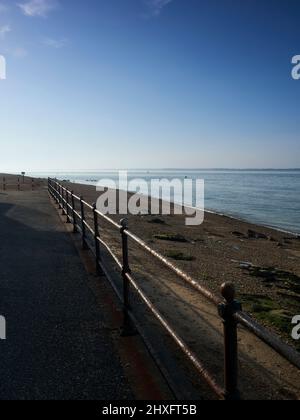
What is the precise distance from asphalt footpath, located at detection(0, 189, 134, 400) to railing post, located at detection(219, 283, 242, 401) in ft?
3.90

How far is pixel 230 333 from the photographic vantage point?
2.56m

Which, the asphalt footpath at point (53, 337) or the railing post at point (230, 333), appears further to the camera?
the asphalt footpath at point (53, 337)

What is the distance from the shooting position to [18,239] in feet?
37.4

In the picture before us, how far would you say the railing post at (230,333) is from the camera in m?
2.47

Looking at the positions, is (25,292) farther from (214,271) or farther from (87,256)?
(214,271)

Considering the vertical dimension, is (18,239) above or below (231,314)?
below

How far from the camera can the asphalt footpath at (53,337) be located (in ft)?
12.1

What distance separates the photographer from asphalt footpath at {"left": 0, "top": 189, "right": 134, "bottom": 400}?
3699mm

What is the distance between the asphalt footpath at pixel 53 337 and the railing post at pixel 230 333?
1189 millimetres

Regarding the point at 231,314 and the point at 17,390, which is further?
the point at 17,390

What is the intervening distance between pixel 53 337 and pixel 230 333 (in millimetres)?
2877

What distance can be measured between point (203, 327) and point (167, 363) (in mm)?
1653

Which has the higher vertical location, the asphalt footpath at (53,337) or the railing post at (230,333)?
the railing post at (230,333)
